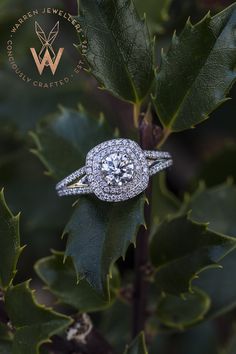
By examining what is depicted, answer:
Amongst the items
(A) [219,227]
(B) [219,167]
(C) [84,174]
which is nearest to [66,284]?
(C) [84,174]

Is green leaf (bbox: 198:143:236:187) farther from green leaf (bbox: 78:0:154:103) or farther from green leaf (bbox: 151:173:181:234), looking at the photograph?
green leaf (bbox: 78:0:154:103)

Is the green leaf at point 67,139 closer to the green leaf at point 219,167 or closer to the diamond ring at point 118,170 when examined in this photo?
the diamond ring at point 118,170

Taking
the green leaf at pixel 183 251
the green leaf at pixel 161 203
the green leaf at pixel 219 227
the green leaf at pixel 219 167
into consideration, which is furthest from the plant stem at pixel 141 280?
the green leaf at pixel 219 167

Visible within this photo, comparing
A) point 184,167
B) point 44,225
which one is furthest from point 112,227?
point 184,167

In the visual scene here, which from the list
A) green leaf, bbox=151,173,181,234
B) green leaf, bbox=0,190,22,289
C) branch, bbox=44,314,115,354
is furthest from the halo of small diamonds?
green leaf, bbox=151,173,181,234

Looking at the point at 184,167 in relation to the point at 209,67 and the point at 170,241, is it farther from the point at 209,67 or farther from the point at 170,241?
the point at 209,67

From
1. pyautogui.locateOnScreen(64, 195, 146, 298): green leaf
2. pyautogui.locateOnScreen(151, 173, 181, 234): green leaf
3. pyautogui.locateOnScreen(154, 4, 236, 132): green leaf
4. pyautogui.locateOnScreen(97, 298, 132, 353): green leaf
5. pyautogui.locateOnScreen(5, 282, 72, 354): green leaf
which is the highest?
pyautogui.locateOnScreen(154, 4, 236, 132): green leaf

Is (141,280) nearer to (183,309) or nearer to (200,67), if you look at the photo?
(183,309)

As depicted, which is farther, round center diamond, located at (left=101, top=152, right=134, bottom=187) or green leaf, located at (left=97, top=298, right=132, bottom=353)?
green leaf, located at (left=97, top=298, right=132, bottom=353)
